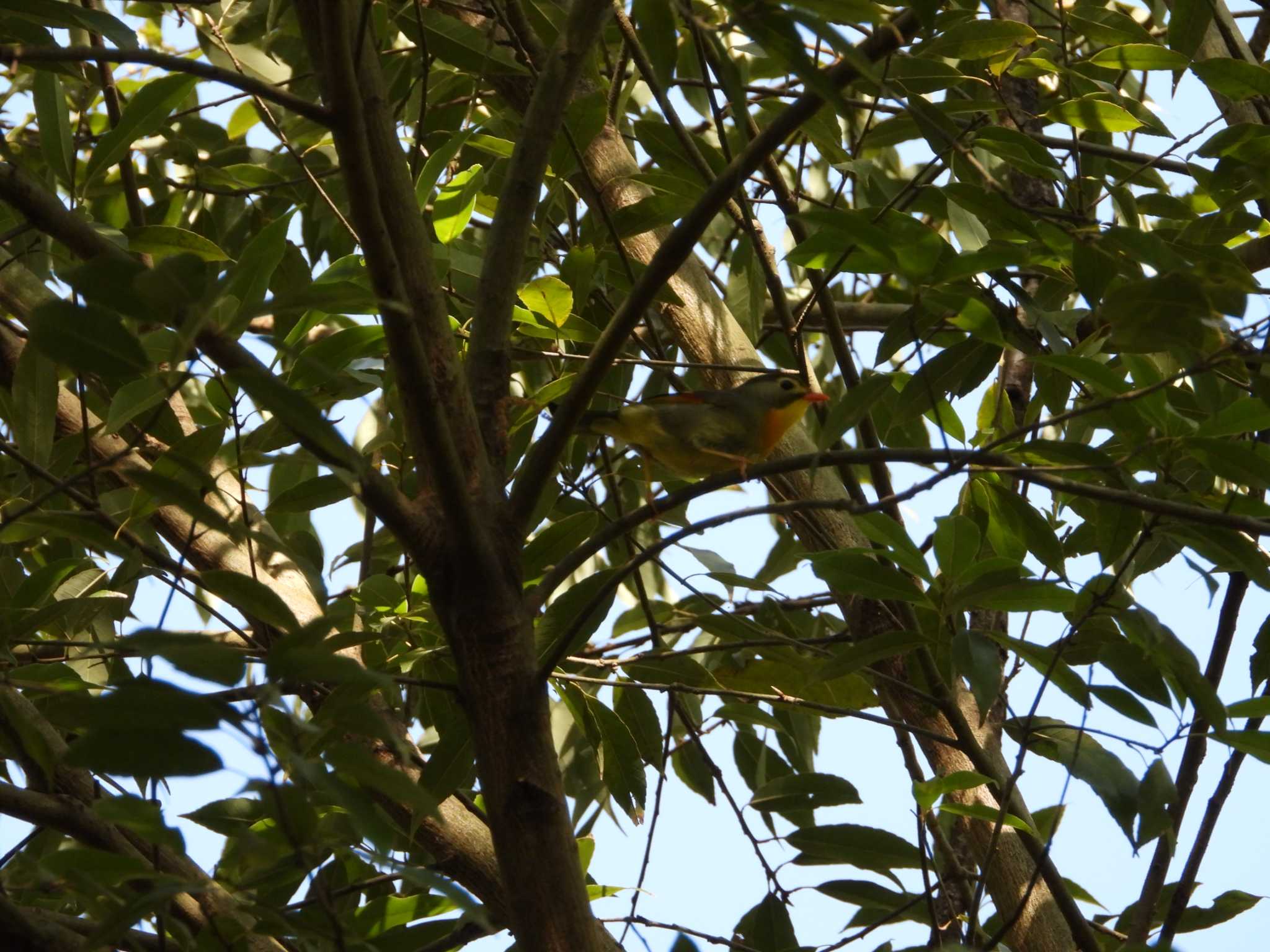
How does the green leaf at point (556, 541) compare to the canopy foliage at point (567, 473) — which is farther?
the green leaf at point (556, 541)

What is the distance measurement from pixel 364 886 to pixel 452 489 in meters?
1.10

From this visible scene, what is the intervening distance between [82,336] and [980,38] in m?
2.21

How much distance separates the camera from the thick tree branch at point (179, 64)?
1.75m

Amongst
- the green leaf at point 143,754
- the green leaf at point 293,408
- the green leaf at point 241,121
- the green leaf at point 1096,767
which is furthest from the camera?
the green leaf at point 241,121

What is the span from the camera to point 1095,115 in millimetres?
2904

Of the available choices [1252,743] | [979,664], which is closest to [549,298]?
[979,664]

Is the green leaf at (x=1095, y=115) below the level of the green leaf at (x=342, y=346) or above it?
Answer: above

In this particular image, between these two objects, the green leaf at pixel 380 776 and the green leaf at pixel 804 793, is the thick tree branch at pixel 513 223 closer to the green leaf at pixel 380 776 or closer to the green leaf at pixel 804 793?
the green leaf at pixel 380 776

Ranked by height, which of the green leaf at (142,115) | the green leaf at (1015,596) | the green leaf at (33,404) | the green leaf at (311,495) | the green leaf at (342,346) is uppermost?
the green leaf at (142,115)

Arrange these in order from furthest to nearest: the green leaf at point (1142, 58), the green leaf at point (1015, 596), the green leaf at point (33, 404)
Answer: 1. the green leaf at point (1142, 58)
2. the green leaf at point (33, 404)
3. the green leaf at point (1015, 596)

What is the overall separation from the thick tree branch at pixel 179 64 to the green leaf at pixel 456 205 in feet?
3.11

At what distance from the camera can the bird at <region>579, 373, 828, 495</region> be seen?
12.0 feet

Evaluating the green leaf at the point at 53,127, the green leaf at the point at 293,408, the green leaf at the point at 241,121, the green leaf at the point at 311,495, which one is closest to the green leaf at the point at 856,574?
the green leaf at the point at 293,408

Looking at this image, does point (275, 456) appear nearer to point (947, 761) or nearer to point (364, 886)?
point (364, 886)
